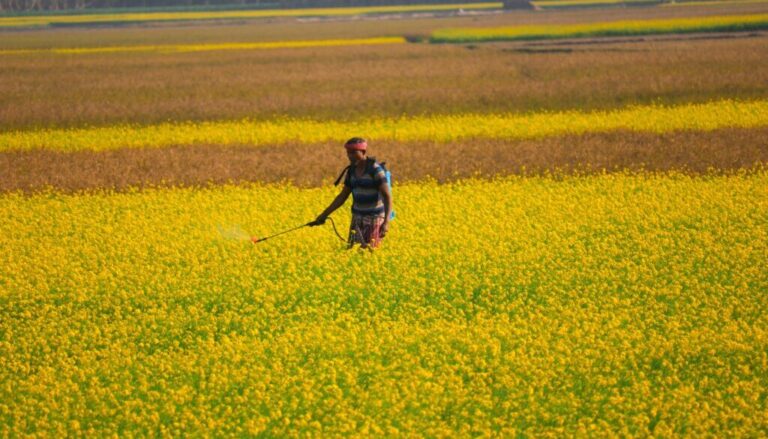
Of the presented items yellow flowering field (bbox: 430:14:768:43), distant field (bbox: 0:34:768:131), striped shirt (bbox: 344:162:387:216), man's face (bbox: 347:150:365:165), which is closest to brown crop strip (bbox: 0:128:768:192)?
distant field (bbox: 0:34:768:131)

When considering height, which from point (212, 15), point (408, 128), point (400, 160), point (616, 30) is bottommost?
point (212, 15)

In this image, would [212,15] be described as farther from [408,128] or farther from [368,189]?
[368,189]

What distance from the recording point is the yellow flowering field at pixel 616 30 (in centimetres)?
5259

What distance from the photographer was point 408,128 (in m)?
23.9

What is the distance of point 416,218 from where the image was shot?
13680 millimetres

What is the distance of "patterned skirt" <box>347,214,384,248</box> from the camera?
35.6 ft

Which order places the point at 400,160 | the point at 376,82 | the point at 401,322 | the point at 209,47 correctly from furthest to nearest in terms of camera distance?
1. the point at 209,47
2. the point at 376,82
3. the point at 400,160
4. the point at 401,322

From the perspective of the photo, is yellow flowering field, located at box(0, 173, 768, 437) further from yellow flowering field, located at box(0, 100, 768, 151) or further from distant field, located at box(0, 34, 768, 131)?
distant field, located at box(0, 34, 768, 131)

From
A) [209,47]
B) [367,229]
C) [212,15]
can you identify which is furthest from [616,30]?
[212,15]

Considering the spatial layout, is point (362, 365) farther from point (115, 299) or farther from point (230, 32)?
point (230, 32)

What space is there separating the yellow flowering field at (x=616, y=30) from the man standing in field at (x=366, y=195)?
142 feet

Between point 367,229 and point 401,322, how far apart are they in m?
1.82

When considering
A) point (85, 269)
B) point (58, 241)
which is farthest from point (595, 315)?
point (58, 241)

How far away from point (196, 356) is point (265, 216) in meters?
5.28
